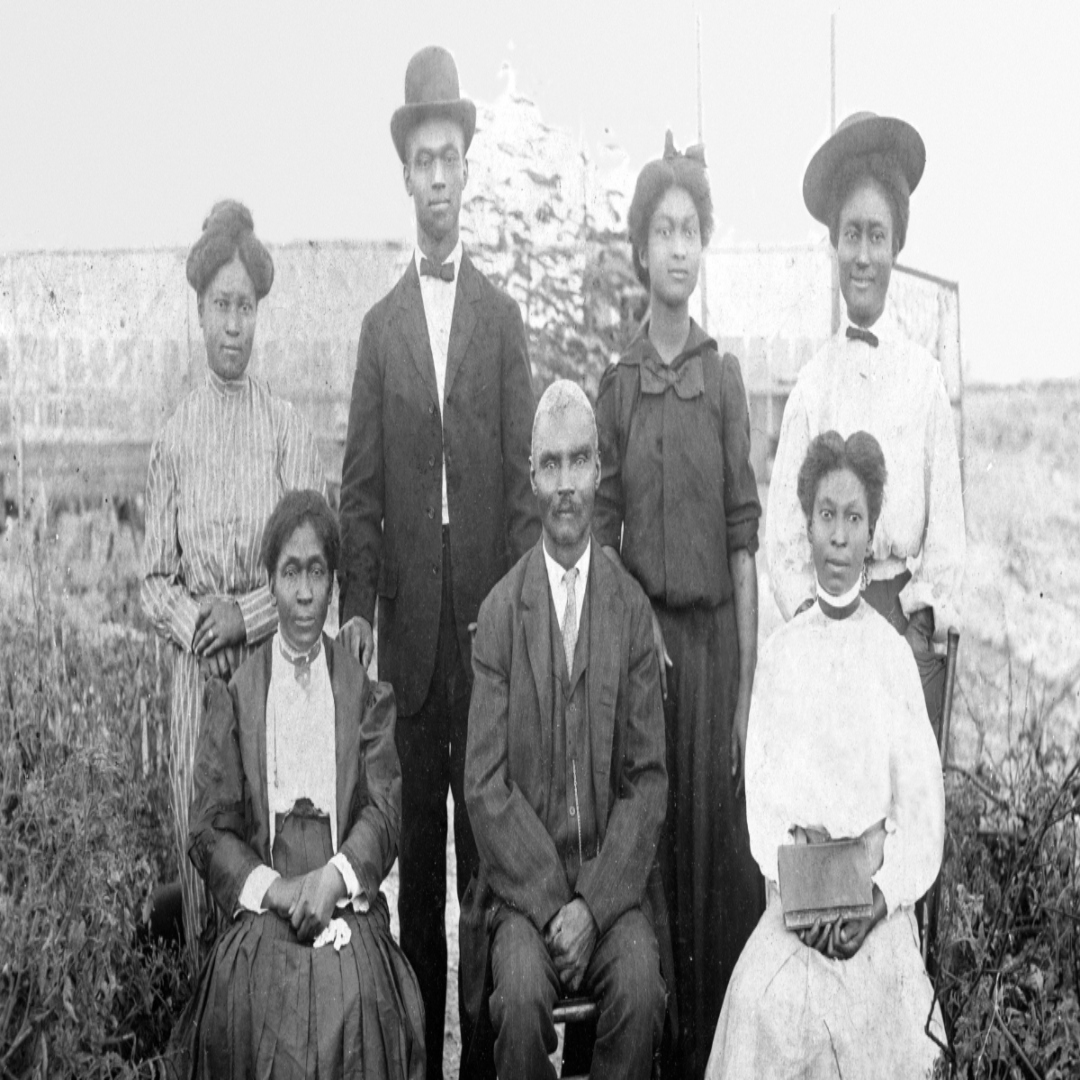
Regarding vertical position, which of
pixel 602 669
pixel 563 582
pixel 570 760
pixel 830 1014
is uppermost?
pixel 563 582

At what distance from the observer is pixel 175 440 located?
4.96m

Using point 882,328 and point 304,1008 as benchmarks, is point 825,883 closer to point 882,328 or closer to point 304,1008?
point 304,1008

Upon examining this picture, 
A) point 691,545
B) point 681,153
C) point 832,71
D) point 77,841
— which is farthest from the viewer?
point 832,71

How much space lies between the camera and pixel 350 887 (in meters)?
4.22

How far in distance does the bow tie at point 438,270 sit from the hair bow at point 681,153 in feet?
2.44

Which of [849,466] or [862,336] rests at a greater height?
[862,336]

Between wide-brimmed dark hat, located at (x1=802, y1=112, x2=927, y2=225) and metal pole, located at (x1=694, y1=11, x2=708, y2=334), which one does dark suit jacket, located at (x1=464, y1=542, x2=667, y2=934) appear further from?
wide-brimmed dark hat, located at (x1=802, y1=112, x2=927, y2=225)

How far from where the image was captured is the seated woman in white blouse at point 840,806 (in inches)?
160

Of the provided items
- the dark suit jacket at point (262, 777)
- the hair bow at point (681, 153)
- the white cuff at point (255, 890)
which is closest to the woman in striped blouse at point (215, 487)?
the dark suit jacket at point (262, 777)

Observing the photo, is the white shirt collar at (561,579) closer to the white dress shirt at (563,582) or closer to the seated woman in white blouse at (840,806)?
the white dress shirt at (563,582)

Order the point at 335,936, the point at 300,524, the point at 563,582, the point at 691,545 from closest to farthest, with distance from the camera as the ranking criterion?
1. the point at 335,936
2. the point at 563,582
3. the point at 300,524
4. the point at 691,545

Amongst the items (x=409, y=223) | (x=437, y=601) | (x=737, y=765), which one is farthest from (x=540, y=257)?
(x=737, y=765)

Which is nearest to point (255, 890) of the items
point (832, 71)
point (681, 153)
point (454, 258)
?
point (454, 258)

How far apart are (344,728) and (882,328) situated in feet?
6.71
